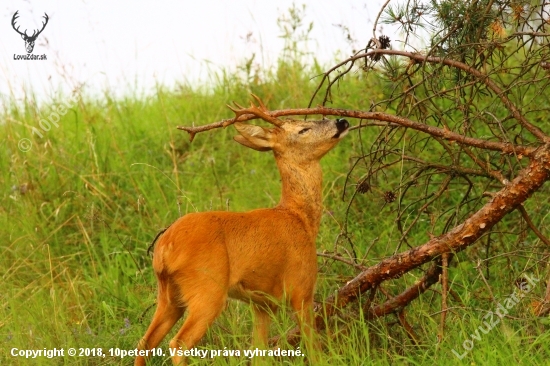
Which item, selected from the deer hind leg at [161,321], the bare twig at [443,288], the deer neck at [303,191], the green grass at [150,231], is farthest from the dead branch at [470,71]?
the deer hind leg at [161,321]

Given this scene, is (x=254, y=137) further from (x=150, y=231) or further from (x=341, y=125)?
(x=150, y=231)

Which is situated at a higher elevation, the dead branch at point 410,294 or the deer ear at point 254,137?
the deer ear at point 254,137

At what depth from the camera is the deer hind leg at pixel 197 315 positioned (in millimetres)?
4371

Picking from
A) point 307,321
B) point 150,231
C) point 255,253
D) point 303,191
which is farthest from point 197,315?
point 150,231

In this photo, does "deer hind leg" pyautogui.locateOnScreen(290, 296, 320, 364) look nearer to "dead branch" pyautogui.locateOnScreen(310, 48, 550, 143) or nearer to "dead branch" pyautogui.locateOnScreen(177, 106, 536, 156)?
"dead branch" pyautogui.locateOnScreen(177, 106, 536, 156)

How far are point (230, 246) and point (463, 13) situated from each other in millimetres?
→ 1768

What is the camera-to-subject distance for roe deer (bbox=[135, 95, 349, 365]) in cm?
440

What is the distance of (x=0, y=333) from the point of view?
5.46 meters

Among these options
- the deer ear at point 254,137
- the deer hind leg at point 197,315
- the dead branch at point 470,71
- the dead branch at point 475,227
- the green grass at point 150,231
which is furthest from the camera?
the deer ear at point 254,137

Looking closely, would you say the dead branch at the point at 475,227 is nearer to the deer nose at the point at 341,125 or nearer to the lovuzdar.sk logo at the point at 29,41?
the deer nose at the point at 341,125

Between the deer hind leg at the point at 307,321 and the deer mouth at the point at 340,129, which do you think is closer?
the deer hind leg at the point at 307,321

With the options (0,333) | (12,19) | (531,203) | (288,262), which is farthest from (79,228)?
(531,203)

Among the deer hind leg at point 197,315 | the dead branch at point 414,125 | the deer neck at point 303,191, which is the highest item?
the dead branch at point 414,125

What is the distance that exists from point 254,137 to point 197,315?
120 centimetres
